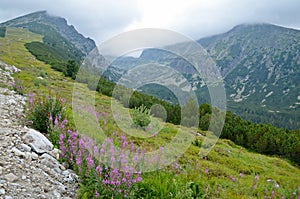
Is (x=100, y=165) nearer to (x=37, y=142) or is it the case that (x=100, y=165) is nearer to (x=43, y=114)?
(x=37, y=142)

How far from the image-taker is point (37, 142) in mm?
6977

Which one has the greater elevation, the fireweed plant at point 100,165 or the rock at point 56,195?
the fireweed plant at point 100,165

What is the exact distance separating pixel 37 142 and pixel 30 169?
130cm

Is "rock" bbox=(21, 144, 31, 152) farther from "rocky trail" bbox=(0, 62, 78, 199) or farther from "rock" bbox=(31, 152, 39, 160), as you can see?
"rock" bbox=(31, 152, 39, 160)

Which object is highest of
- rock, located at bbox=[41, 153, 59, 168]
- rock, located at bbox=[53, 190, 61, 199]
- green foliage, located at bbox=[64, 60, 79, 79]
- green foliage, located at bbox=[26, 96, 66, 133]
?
green foliage, located at bbox=[64, 60, 79, 79]

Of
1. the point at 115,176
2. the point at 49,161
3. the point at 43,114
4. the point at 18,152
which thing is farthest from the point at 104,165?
the point at 43,114

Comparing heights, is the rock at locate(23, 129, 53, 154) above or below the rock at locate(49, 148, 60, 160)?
above

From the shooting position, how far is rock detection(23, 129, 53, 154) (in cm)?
675

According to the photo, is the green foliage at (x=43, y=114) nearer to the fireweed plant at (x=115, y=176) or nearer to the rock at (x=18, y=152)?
the fireweed plant at (x=115, y=176)

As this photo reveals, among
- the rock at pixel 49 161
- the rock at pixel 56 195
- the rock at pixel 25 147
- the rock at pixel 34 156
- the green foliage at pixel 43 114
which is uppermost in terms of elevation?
the green foliage at pixel 43 114

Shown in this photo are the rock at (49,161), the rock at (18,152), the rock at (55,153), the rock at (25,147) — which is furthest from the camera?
the rock at (55,153)

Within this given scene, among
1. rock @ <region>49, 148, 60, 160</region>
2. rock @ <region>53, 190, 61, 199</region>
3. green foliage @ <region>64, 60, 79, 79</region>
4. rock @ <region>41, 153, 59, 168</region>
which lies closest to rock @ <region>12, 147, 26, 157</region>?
rock @ <region>41, 153, 59, 168</region>

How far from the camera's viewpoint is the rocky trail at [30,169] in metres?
5.09

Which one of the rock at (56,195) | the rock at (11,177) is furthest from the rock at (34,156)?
the rock at (56,195)
